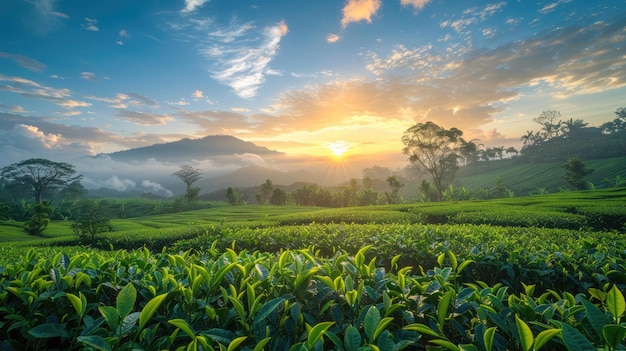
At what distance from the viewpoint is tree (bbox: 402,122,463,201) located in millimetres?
41719

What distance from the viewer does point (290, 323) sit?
1.62m

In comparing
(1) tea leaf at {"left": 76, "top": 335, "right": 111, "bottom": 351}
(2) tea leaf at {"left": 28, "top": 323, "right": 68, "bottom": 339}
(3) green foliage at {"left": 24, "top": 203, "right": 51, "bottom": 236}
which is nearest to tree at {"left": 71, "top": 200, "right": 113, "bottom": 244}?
(3) green foliage at {"left": 24, "top": 203, "right": 51, "bottom": 236}

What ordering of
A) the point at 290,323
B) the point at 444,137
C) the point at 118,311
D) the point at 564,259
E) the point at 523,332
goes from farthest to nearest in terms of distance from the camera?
the point at 444,137 → the point at 564,259 → the point at 290,323 → the point at 118,311 → the point at 523,332

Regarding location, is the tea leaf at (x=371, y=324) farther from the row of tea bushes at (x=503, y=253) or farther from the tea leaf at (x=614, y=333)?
the row of tea bushes at (x=503, y=253)

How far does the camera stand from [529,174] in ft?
203

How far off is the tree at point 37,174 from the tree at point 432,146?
66.1 metres

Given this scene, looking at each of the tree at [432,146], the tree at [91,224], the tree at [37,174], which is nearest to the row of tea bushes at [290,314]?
the tree at [91,224]

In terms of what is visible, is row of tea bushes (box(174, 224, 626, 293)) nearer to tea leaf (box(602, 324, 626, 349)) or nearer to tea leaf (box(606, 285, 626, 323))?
tea leaf (box(606, 285, 626, 323))

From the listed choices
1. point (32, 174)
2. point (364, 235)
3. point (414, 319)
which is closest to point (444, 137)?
point (364, 235)

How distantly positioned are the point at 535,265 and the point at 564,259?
0.30 metres

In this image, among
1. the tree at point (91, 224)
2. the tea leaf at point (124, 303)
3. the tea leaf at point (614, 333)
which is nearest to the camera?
the tea leaf at point (614, 333)

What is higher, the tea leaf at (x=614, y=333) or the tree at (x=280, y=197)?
the tea leaf at (x=614, y=333)

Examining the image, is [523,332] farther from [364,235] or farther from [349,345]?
[364,235]

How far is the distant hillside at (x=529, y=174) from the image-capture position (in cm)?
4816
